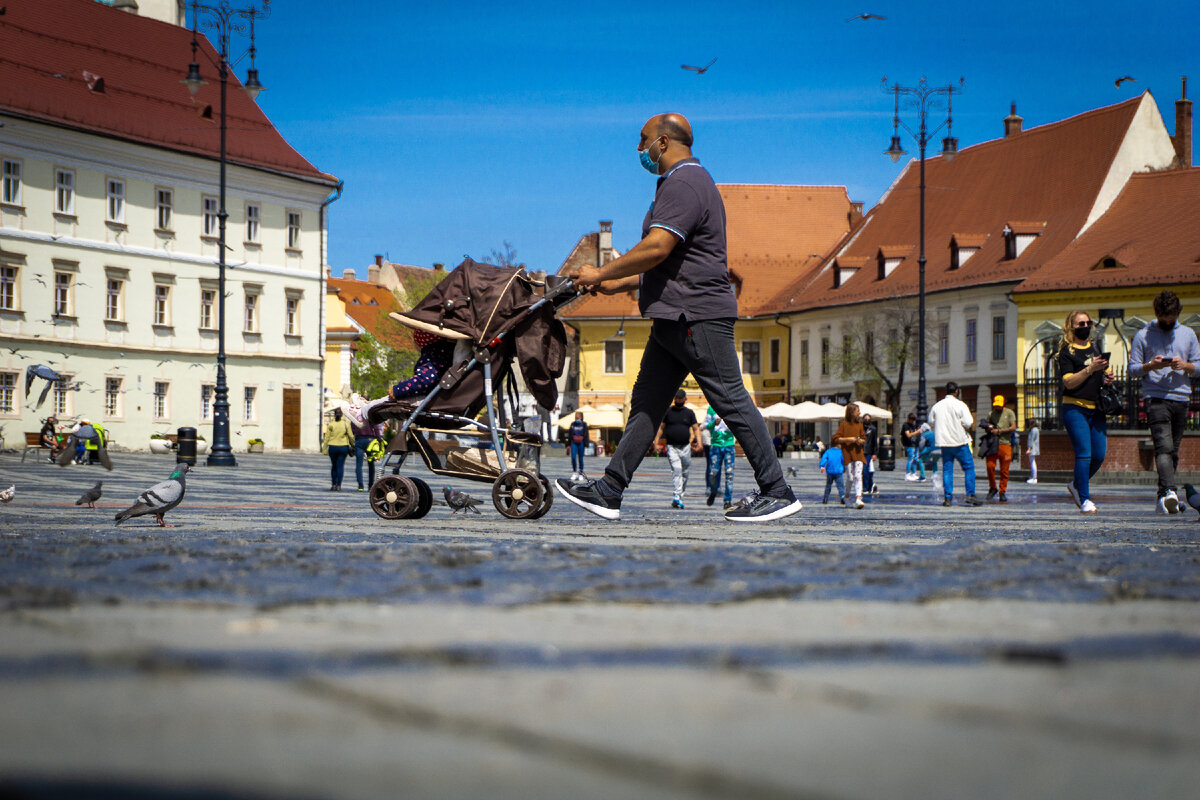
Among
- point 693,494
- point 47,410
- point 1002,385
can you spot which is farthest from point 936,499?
point 1002,385

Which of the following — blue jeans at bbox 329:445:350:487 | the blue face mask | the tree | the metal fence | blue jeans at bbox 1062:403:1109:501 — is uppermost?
the tree

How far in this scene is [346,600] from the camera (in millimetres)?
3750

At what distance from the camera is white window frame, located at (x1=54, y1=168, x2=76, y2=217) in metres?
49.1

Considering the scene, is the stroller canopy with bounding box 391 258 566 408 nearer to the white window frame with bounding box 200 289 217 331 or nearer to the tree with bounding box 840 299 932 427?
the white window frame with bounding box 200 289 217 331

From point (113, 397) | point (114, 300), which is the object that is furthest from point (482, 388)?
point (114, 300)

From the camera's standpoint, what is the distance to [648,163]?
29.9 feet

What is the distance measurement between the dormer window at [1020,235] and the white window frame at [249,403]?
29.8 meters

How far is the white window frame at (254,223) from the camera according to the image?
55969mm

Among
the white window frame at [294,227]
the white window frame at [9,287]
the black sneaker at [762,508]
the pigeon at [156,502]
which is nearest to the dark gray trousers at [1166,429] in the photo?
the black sneaker at [762,508]

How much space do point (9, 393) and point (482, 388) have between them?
1680 inches

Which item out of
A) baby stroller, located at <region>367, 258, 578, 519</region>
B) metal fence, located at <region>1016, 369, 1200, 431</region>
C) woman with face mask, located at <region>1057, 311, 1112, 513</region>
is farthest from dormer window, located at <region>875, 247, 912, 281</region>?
baby stroller, located at <region>367, 258, 578, 519</region>

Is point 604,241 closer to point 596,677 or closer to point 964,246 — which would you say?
point 964,246

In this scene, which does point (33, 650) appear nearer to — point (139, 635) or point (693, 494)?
point (139, 635)

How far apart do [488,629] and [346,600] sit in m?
0.71
